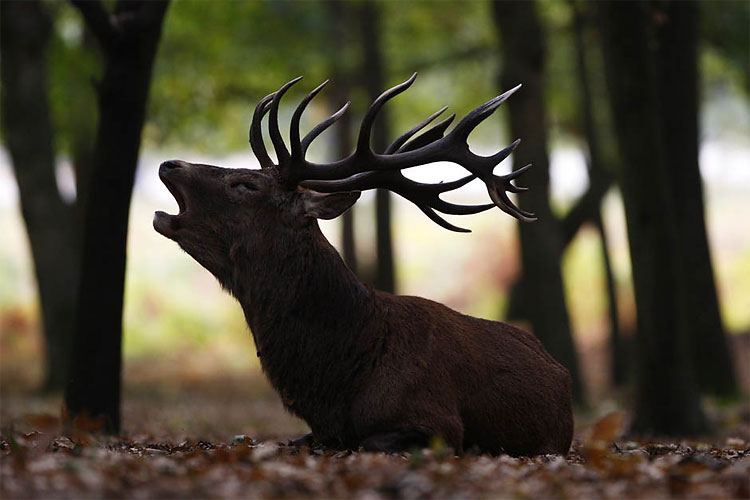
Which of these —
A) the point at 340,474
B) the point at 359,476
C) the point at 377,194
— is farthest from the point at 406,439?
the point at 377,194

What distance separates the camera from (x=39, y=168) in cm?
1576

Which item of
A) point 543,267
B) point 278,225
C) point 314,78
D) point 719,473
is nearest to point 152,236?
point 314,78

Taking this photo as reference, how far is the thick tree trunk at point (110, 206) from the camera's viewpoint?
864 centimetres

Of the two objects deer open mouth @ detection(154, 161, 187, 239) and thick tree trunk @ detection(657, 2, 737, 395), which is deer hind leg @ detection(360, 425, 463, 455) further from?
thick tree trunk @ detection(657, 2, 737, 395)

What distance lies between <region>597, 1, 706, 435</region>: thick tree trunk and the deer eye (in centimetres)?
484

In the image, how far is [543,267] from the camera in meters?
14.4

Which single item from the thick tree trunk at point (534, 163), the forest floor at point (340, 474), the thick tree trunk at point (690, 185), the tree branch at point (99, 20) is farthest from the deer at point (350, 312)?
the thick tree trunk at point (690, 185)

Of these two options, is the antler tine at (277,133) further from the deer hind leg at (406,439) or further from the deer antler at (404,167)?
the deer hind leg at (406,439)

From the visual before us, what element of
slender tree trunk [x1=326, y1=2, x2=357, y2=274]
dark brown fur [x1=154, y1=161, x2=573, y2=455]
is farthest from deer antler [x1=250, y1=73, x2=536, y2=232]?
slender tree trunk [x1=326, y1=2, x2=357, y2=274]

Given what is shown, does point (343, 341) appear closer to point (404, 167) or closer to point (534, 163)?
point (404, 167)

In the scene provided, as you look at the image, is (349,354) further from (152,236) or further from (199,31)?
(152,236)

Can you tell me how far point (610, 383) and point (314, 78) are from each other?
8.55m

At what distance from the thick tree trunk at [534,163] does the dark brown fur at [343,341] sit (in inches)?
293

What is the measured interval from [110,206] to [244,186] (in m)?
2.35
